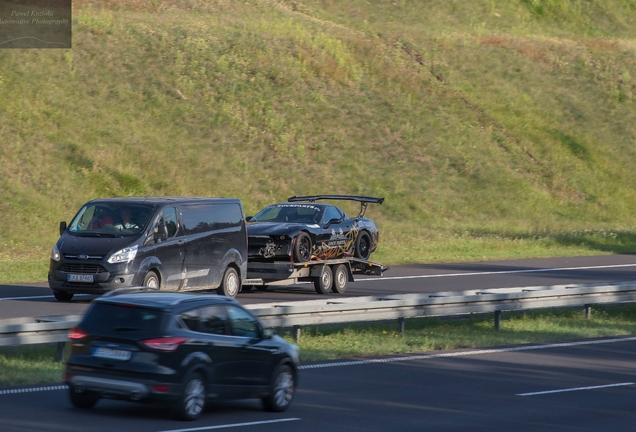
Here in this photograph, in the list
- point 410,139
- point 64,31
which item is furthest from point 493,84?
point 64,31

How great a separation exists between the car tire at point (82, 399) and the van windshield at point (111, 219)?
9.11 meters

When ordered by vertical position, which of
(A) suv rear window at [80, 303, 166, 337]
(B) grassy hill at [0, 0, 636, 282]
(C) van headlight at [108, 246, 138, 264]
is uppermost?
(B) grassy hill at [0, 0, 636, 282]

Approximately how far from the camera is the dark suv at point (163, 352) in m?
9.82

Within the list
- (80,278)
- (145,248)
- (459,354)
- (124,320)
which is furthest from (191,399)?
(80,278)

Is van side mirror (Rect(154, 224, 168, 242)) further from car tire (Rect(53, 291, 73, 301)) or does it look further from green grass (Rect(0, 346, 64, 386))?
green grass (Rect(0, 346, 64, 386))

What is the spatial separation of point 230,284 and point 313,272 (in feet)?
7.80

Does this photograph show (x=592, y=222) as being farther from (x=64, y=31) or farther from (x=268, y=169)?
(x=64, y=31)

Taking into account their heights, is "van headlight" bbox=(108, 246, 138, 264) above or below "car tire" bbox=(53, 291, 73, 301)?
above

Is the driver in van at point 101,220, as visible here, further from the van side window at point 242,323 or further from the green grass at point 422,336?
the van side window at point 242,323

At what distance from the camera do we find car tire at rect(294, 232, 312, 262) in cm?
2209

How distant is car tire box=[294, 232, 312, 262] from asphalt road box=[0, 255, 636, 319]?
0.86 metres

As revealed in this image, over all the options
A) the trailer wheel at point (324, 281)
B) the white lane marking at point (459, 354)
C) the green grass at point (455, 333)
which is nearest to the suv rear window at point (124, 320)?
the white lane marking at point (459, 354)

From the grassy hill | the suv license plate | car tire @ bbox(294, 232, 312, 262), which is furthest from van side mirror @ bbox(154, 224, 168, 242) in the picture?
the suv license plate

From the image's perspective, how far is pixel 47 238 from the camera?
30.7 meters
